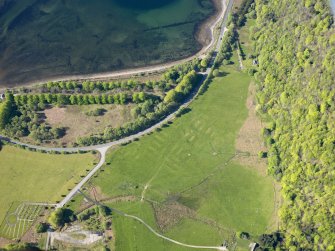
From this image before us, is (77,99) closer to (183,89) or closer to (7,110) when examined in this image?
(7,110)

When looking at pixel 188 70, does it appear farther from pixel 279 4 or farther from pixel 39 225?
pixel 39 225

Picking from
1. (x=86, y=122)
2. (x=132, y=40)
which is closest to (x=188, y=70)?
(x=132, y=40)

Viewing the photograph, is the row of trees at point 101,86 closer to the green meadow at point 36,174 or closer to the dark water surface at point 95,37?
the dark water surface at point 95,37

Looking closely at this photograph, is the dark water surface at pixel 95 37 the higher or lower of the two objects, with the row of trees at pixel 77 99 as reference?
higher

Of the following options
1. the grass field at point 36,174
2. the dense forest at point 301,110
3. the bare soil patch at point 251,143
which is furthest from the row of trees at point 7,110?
the dense forest at point 301,110

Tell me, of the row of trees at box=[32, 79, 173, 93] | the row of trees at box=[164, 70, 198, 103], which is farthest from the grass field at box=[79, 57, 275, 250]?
the row of trees at box=[32, 79, 173, 93]
